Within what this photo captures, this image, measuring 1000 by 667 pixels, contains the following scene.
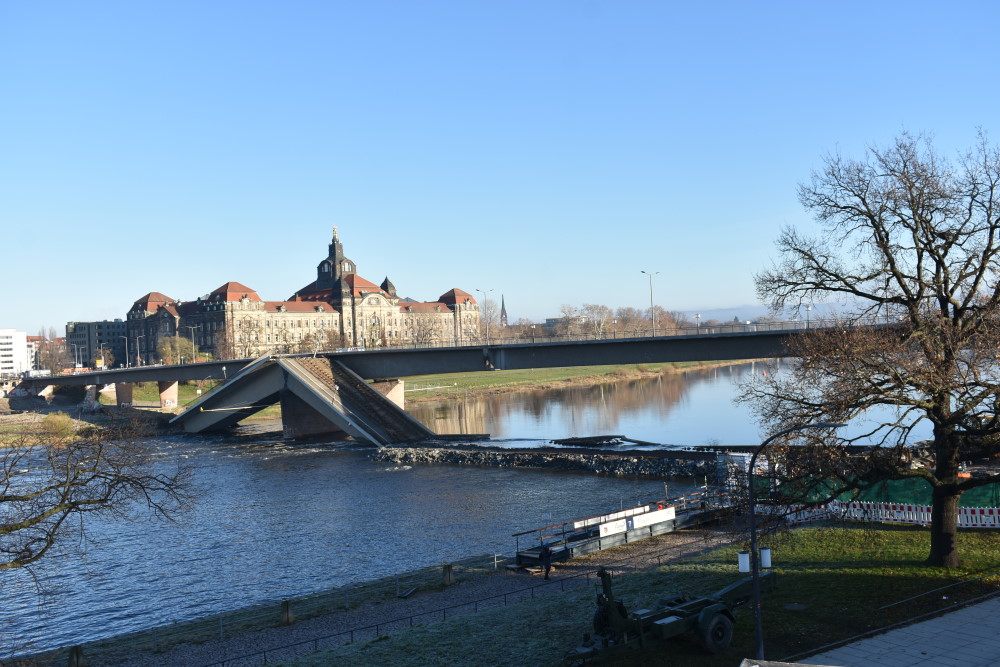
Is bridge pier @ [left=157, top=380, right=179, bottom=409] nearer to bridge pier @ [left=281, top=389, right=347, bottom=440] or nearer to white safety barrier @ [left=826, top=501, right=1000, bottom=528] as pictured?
bridge pier @ [left=281, top=389, right=347, bottom=440]

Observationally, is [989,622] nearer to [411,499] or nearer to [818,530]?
[818,530]

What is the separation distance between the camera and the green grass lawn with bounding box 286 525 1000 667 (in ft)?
61.1

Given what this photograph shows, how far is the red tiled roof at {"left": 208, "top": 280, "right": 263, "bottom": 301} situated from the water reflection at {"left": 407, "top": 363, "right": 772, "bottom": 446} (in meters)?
80.5

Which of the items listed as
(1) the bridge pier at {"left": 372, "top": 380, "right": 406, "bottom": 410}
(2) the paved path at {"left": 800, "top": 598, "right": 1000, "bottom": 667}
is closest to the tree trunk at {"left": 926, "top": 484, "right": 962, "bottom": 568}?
(2) the paved path at {"left": 800, "top": 598, "right": 1000, "bottom": 667}

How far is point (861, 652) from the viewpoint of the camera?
1764 cm

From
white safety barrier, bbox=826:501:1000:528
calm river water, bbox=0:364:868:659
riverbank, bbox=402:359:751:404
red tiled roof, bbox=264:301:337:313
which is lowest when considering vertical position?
calm river water, bbox=0:364:868:659

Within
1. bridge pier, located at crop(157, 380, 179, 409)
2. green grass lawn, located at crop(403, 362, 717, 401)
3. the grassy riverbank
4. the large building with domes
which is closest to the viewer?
bridge pier, located at crop(157, 380, 179, 409)

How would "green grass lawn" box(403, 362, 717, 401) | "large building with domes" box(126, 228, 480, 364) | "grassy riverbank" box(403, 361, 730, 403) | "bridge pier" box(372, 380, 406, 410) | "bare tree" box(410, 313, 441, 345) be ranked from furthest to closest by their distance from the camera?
1. "bare tree" box(410, 313, 441, 345)
2. "large building with domes" box(126, 228, 480, 364)
3. "green grass lawn" box(403, 362, 717, 401)
4. "grassy riverbank" box(403, 361, 730, 403)
5. "bridge pier" box(372, 380, 406, 410)

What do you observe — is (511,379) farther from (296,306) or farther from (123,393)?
(296,306)

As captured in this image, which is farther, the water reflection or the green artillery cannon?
the water reflection

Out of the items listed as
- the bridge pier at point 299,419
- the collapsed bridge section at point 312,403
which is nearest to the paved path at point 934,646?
the collapsed bridge section at point 312,403

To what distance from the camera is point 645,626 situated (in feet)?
58.4

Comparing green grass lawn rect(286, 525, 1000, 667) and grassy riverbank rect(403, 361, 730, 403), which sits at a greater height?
grassy riverbank rect(403, 361, 730, 403)

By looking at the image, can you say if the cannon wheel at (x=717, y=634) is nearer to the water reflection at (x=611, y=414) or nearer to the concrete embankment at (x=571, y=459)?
the concrete embankment at (x=571, y=459)
